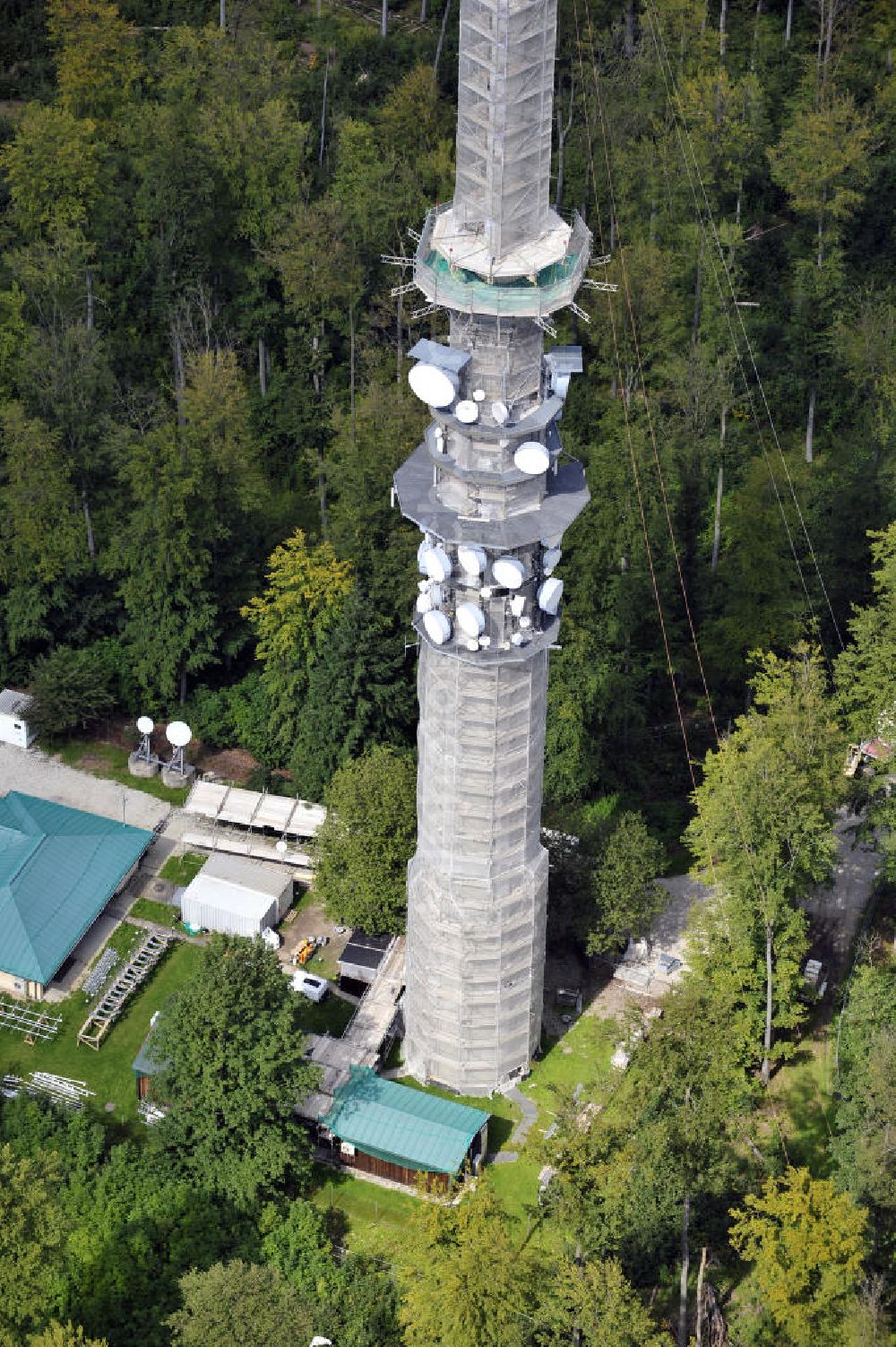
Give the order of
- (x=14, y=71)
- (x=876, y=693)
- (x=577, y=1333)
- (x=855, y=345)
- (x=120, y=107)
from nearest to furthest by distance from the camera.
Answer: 1. (x=577, y=1333)
2. (x=876, y=693)
3. (x=855, y=345)
4. (x=120, y=107)
5. (x=14, y=71)

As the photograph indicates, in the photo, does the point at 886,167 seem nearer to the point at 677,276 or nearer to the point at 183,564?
the point at 677,276

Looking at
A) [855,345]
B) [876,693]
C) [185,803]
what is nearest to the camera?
[876,693]

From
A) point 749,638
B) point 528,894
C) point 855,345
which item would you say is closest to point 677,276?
point 855,345

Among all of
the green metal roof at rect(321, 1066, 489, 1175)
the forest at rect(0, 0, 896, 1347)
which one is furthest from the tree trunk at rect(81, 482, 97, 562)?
the green metal roof at rect(321, 1066, 489, 1175)

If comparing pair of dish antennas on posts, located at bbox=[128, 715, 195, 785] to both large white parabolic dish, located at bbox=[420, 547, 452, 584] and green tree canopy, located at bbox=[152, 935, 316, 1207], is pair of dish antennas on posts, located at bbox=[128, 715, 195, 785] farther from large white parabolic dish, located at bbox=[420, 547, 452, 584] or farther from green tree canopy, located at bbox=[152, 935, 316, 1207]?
large white parabolic dish, located at bbox=[420, 547, 452, 584]

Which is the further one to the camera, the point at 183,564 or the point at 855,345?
the point at 855,345

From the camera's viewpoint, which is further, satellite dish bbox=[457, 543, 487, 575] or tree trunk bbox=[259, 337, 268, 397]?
tree trunk bbox=[259, 337, 268, 397]

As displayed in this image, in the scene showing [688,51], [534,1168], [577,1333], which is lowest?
[534,1168]

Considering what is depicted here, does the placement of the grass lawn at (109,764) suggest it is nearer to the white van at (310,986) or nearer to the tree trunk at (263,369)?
the white van at (310,986)
